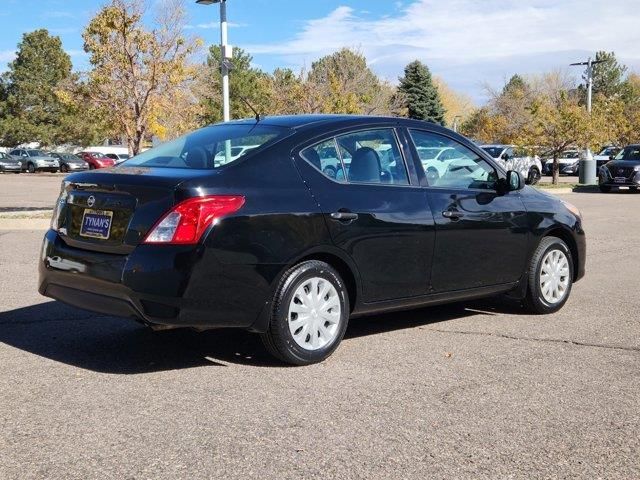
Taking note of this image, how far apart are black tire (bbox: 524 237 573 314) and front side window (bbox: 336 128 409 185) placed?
5.37 ft

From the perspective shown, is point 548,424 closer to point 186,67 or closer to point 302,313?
point 302,313

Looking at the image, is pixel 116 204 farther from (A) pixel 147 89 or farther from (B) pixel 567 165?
(B) pixel 567 165

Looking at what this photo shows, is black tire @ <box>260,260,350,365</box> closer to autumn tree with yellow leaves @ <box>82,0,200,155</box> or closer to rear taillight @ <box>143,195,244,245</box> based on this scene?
rear taillight @ <box>143,195,244,245</box>

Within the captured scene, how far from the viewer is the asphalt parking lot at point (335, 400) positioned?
3.55 metres

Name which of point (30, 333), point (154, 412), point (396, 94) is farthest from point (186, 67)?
point (396, 94)

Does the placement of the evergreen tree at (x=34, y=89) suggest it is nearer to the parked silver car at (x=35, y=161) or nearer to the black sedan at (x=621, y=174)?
the parked silver car at (x=35, y=161)

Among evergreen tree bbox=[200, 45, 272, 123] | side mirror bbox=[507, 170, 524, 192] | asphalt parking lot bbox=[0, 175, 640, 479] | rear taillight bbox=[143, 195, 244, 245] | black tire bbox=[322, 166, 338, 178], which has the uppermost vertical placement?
evergreen tree bbox=[200, 45, 272, 123]

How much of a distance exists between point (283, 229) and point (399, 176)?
123 cm

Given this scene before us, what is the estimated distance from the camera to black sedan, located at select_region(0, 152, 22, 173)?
51062 millimetres

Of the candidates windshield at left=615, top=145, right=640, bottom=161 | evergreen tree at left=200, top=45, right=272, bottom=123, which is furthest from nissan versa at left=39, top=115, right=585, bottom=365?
evergreen tree at left=200, top=45, right=272, bottom=123

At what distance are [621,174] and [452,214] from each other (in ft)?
72.6

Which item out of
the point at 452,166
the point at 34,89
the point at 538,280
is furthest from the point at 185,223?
the point at 34,89

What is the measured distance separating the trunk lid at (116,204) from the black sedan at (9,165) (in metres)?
49.7

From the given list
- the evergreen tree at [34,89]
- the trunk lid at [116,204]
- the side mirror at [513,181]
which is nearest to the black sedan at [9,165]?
the evergreen tree at [34,89]
